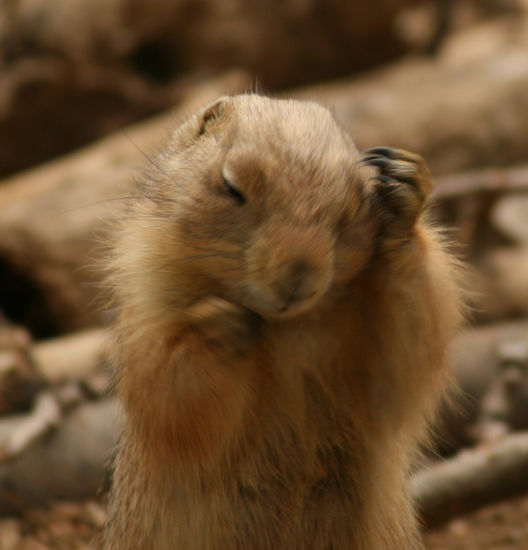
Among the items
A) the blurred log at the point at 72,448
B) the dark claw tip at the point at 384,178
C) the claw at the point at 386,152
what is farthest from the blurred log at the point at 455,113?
the dark claw tip at the point at 384,178

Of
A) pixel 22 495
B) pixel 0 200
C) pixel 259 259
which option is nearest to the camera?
pixel 259 259

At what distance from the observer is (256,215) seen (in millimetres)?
2830

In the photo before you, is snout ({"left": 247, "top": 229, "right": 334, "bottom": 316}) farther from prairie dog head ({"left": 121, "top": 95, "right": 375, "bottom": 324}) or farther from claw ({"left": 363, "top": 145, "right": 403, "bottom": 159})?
claw ({"left": 363, "top": 145, "right": 403, "bottom": 159})

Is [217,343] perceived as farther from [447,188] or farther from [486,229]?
[486,229]

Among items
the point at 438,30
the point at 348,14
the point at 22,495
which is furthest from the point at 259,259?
the point at 438,30

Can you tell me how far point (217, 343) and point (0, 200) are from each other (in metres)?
6.87

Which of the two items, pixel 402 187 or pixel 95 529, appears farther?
pixel 95 529

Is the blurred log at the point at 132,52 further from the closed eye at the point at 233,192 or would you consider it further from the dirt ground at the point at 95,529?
the closed eye at the point at 233,192

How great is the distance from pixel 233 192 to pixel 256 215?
0.47 feet

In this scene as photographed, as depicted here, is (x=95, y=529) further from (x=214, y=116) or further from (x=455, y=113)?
(x=455, y=113)

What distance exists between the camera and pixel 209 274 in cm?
305

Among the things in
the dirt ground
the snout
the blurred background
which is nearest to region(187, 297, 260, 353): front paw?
the snout

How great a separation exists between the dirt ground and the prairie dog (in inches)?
81.7

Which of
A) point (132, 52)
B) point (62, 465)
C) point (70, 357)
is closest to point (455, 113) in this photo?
point (132, 52)
